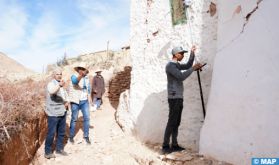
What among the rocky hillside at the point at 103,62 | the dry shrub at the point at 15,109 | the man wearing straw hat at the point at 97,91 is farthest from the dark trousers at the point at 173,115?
the rocky hillside at the point at 103,62

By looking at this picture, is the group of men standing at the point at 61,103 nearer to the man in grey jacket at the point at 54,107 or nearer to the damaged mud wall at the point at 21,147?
the man in grey jacket at the point at 54,107

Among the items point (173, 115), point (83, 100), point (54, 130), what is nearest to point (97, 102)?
point (83, 100)

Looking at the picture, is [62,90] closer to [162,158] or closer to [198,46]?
[162,158]

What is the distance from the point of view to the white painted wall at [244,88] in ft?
12.9

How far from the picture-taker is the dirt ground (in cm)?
481

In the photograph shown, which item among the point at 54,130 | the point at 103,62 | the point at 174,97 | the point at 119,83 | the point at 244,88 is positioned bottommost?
the point at 54,130

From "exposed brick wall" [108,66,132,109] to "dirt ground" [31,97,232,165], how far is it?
4.31 meters

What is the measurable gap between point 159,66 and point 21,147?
3015 millimetres

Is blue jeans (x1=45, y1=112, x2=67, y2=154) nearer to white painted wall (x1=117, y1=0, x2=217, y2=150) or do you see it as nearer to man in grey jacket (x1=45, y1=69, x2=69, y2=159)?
man in grey jacket (x1=45, y1=69, x2=69, y2=159)

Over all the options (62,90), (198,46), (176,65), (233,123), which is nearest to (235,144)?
(233,123)

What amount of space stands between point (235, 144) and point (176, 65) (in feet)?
4.53

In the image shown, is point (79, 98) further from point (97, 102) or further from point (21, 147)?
point (97, 102)

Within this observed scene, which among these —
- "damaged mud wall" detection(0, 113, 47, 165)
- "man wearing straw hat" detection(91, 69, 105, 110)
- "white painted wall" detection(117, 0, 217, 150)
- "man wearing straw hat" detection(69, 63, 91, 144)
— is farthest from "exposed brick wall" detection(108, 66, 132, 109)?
"man wearing straw hat" detection(69, 63, 91, 144)

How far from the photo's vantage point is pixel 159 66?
5891 mm
